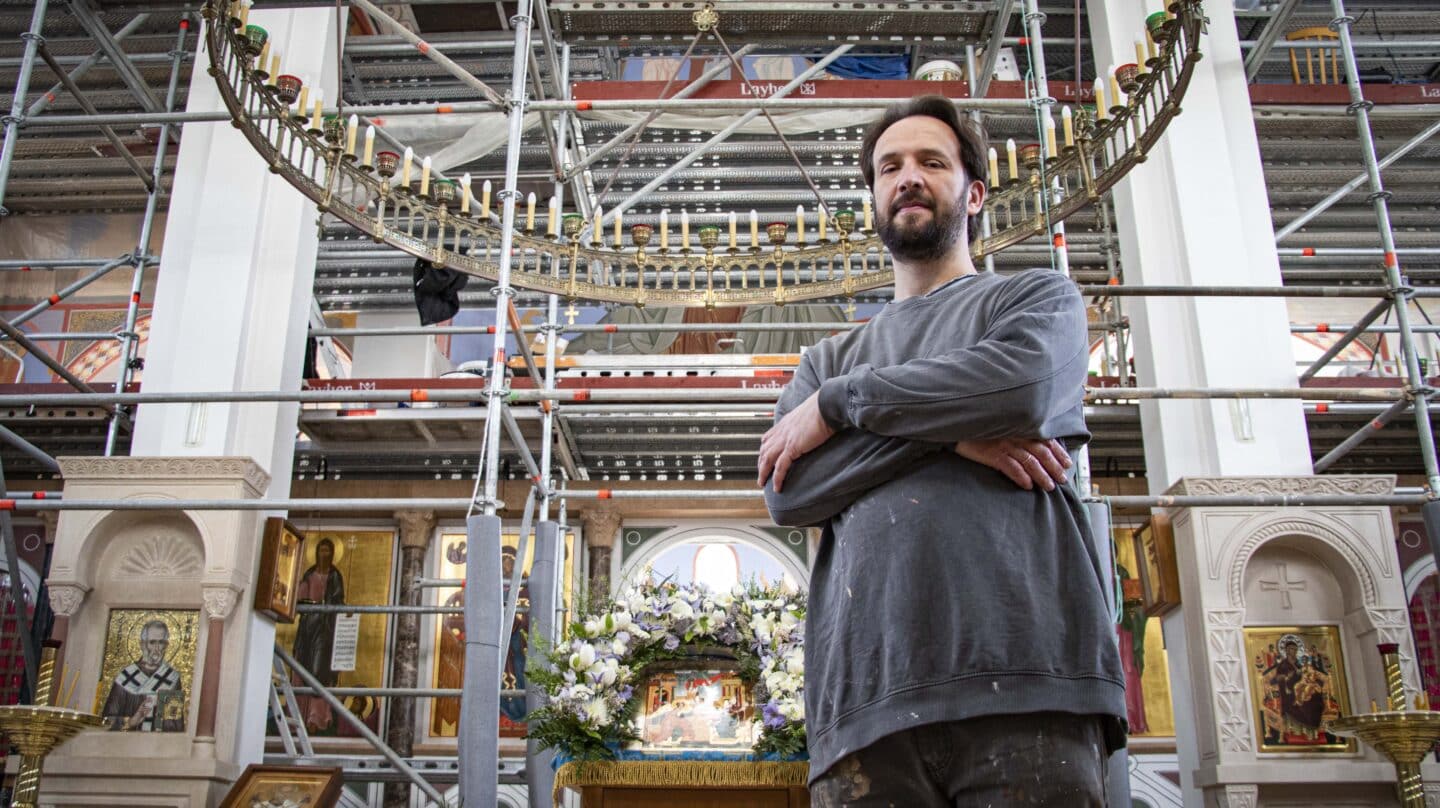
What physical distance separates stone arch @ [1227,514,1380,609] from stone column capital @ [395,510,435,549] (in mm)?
7265

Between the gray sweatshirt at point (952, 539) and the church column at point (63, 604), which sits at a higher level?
the church column at point (63, 604)

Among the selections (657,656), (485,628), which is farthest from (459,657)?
(657,656)

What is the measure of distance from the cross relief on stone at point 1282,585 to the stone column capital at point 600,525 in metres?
5.95

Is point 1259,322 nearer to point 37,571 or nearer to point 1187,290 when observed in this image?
point 1187,290

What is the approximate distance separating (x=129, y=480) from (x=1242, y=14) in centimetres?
893

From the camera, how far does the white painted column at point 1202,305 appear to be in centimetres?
732

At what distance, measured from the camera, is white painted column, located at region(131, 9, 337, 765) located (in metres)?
7.47

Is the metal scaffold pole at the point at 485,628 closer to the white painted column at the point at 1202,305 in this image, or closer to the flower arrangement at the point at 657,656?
the flower arrangement at the point at 657,656

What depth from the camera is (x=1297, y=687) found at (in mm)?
6957

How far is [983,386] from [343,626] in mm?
10285

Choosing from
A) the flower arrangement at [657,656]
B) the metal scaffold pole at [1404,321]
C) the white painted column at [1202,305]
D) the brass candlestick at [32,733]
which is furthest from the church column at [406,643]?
the metal scaffold pole at [1404,321]

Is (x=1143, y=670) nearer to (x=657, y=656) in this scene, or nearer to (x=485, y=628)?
(x=657, y=656)

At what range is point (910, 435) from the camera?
6.32 feet

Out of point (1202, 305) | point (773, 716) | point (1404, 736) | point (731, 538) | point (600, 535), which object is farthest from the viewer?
point (731, 538)
